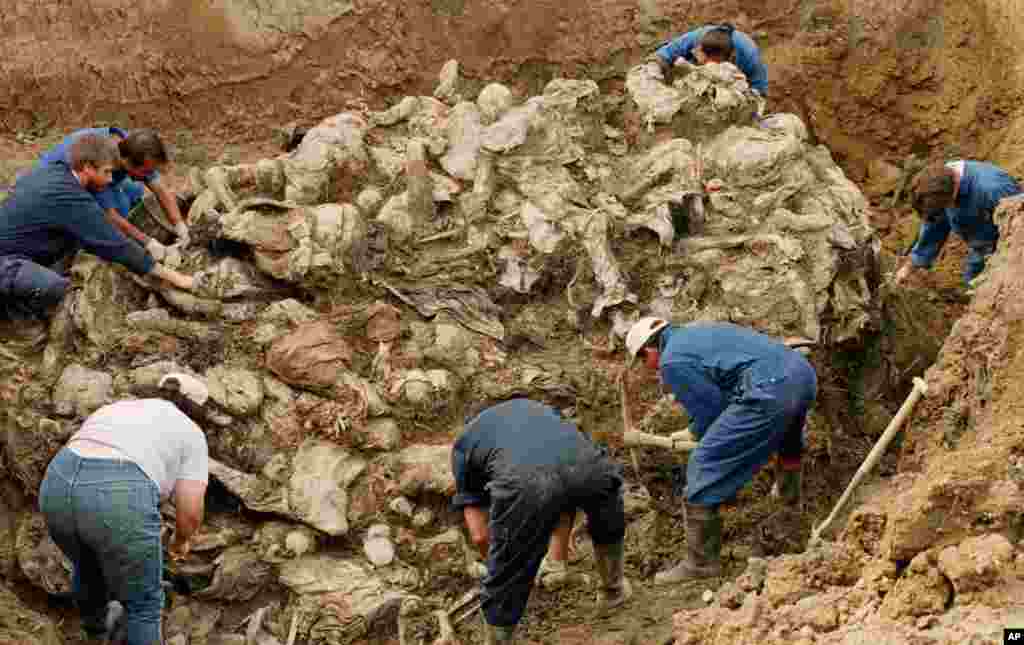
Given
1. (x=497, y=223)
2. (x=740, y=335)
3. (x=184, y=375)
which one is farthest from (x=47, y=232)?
(x=740, y=335)

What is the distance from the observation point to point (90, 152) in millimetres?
5879

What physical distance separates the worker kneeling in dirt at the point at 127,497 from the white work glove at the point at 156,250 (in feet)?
5.34

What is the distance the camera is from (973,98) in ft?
29.5

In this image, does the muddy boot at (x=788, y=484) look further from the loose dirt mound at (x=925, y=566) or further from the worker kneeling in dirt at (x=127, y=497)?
the worker kneeling in dirt at (x=127, y=497)

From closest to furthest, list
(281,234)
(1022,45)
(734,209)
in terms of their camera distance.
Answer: (281,234), (734,209), (1022,45)

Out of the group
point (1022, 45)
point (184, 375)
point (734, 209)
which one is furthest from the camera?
point (1022, 45)

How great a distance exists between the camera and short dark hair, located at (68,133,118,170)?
5.88m

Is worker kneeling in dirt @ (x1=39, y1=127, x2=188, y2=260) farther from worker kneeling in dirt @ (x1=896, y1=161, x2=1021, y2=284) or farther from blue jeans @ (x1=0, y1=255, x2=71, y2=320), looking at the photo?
worker kneeling in dirt @ (x1=896, y1=161, x2=1021, y2=284)

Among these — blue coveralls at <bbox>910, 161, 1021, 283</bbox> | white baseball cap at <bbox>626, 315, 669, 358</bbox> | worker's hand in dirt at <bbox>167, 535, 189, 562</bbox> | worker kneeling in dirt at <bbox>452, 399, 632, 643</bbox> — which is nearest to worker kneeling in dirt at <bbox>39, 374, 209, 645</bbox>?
worker's hand in dirt at <bbox>167, 535, 189, 562</bbox>

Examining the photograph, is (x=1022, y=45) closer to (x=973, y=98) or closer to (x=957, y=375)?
(x=973, y=98)

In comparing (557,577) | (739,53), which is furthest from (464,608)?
(739,53)

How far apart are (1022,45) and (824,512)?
175 inches

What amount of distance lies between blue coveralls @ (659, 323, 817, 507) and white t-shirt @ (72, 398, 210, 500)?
201 centimetres

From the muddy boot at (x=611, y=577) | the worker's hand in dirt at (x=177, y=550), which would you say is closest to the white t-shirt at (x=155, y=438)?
the worker's hand in dirt at (x=177, y=550)
